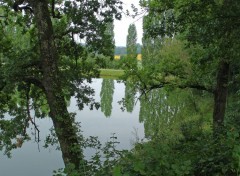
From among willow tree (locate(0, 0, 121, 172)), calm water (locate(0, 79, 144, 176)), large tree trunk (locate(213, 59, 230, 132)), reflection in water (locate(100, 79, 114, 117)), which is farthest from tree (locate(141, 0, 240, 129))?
reflection in water (locate(100, 79, 114, 117))

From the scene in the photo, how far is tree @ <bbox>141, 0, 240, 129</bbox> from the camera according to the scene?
831 cm

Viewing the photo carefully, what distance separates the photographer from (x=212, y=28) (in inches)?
328

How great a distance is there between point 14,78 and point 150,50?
51.0 meters

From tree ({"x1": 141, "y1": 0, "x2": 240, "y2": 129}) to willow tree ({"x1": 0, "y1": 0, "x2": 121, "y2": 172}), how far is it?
2.13 metres

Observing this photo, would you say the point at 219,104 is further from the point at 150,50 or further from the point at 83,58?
Result: the point at 150,50

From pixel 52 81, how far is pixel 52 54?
689mm

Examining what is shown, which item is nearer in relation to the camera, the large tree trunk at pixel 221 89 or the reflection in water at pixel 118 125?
the large tree trunk at pixel 221 89

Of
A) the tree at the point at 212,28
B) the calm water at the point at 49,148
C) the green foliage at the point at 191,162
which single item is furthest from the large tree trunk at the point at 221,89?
the green foliage at the point at 191,162

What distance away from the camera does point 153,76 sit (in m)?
12.9

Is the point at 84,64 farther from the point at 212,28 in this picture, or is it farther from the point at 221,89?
the point at 221,89

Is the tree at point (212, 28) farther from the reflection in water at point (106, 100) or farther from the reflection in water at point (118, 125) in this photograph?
the reflection in water at point (106, 100)

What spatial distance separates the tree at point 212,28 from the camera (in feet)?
27.3

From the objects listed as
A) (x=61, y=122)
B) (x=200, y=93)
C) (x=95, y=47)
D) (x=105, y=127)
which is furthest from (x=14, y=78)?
(x=105, y=127)

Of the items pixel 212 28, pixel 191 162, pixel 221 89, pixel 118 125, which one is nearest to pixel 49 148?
pixel 221 89
